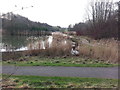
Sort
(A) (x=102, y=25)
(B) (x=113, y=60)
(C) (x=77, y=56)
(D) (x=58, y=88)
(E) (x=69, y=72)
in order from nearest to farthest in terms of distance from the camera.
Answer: (D) (x=58, y=88), (E) (x=69, y=72), (B) (x=113, y=60), (C) (x=77, y=56), (A) (x=102, y=25)

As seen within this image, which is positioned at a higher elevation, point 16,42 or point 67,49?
point 16,42

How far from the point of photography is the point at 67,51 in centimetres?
1370

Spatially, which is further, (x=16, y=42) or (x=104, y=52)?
(x=104, y=52)

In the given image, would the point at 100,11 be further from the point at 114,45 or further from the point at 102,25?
the point at 114,45

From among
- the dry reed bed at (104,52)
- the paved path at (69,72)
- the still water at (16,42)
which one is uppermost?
the still water at (16,42)

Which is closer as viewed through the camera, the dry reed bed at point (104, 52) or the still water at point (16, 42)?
the still water at point (16, 42)

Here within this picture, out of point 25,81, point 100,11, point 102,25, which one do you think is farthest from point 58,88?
point 100,11

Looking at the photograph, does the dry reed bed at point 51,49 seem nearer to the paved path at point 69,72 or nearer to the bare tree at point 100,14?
the paved path at point 69,72

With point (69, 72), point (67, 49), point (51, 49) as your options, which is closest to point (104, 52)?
point (67, 49)

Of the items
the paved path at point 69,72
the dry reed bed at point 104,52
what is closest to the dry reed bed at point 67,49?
the dry reed bed at point 104,52

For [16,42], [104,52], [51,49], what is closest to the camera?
[16,42]

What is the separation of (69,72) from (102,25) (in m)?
31.1

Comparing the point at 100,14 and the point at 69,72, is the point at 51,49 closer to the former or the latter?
the point at 69,72

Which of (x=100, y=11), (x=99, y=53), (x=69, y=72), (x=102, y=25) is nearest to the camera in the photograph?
(x=69, y=72)
